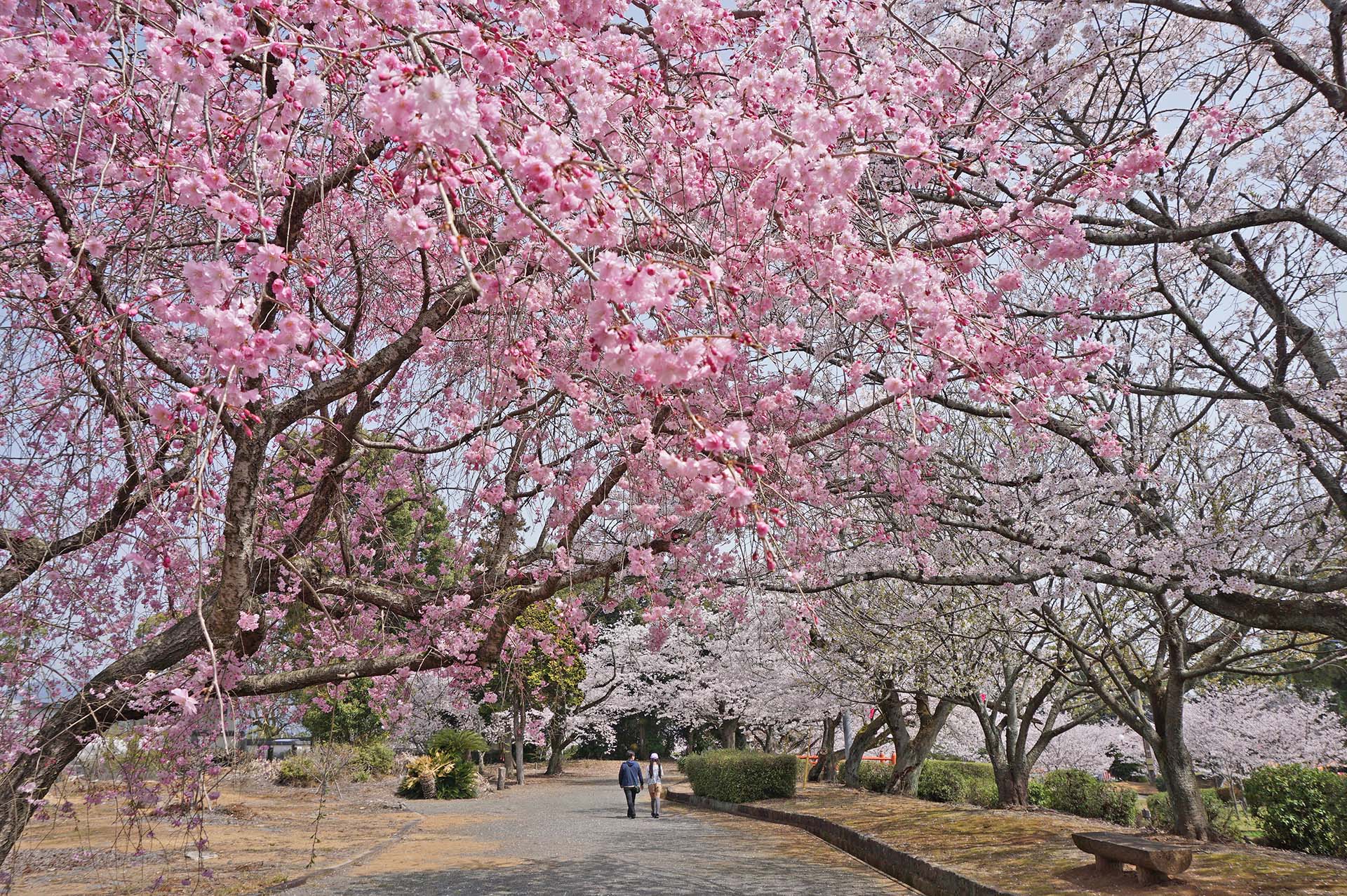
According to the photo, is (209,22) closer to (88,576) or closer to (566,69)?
(566,69)

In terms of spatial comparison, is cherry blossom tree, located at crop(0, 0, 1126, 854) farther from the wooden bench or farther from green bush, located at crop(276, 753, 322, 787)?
green bush, located at crop(276, 753, 322, 787)

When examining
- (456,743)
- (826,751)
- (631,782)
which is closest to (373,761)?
(456,743)

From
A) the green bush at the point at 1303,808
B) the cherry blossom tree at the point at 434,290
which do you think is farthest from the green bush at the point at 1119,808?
the cherry blossom tree at the point at 434,290

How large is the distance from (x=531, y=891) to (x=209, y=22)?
825cm

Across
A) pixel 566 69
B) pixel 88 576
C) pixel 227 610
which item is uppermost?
pixel 566 69

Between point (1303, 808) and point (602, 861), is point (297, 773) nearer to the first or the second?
point (602, 861)

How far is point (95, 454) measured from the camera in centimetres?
525

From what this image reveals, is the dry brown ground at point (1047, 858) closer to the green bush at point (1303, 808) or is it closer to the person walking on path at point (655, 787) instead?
the green bush at point (1303, 808)

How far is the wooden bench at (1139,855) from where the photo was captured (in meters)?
6.95

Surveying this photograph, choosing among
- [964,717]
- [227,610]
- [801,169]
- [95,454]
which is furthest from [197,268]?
[964,717]

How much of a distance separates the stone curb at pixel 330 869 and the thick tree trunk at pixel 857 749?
1047cm

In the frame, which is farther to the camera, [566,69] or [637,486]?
[637,486]

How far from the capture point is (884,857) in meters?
9.98

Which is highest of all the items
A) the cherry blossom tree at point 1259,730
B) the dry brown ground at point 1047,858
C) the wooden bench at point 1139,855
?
the cherry blossom tree at point 1259,730
